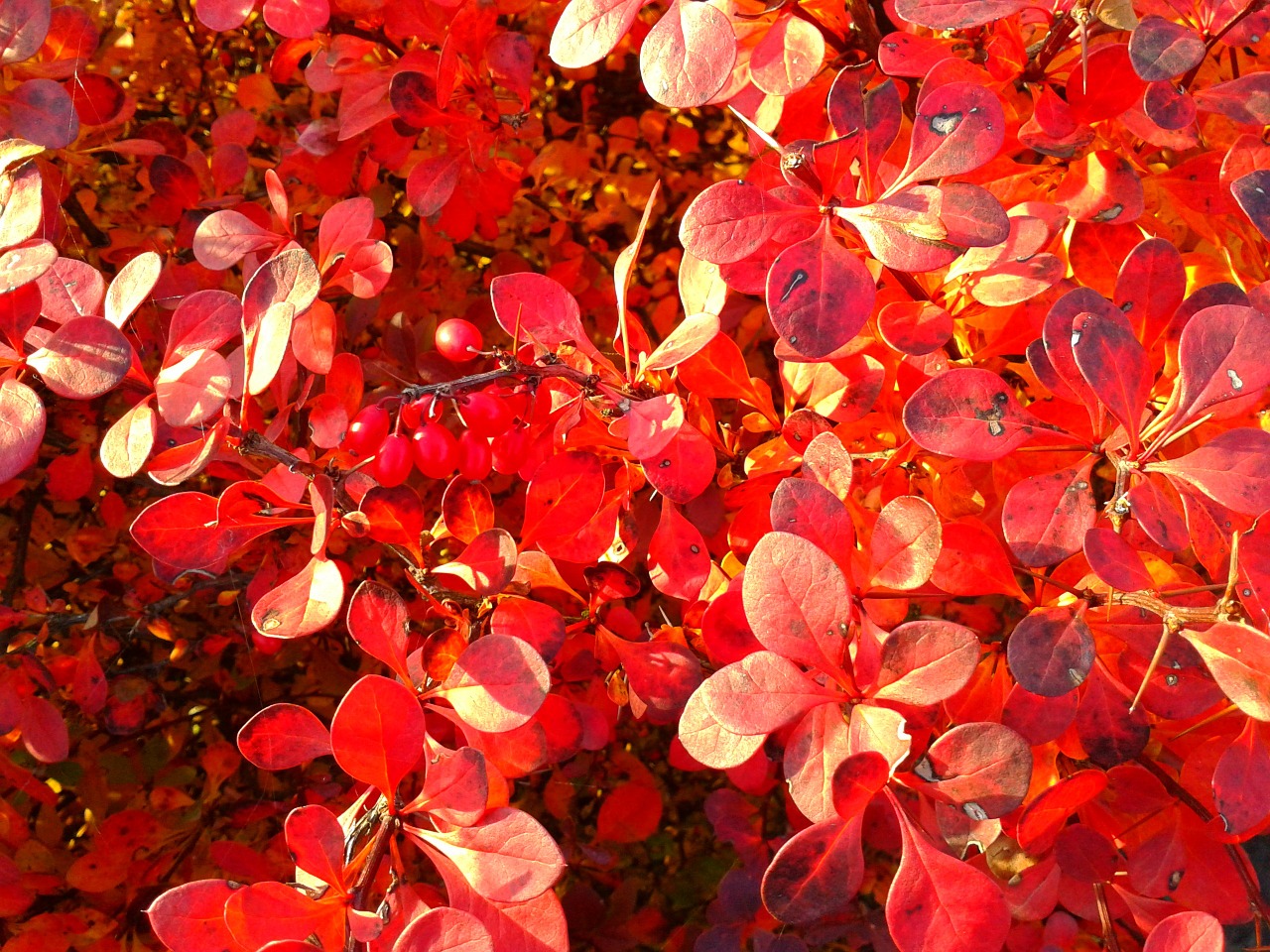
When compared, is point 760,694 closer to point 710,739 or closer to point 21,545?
point 710,739

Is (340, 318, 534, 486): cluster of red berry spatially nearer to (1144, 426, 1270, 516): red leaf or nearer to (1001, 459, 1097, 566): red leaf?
(1001, 459, 1097, 566): red leaf

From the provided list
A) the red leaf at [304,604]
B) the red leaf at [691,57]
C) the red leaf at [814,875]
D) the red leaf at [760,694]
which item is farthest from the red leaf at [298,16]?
the red leaf at [814,875]

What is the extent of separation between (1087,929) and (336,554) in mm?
1027

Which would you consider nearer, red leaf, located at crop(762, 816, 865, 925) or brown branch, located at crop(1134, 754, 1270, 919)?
red leaf, located at crop(762, 816, 865, 925)

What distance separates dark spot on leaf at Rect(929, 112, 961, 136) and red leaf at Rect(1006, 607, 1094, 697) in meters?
0.36

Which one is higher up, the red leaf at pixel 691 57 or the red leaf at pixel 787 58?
the red leaf at pixel 691 57

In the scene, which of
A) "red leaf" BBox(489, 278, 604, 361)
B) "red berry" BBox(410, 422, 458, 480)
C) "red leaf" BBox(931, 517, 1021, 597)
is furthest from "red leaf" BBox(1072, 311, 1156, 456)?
"red berry" BBox(410, 422, 458, 480)

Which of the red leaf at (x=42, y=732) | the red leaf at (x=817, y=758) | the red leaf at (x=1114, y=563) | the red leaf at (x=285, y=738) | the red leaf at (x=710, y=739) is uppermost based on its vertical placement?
the red leaf at (x=1114, y=563)

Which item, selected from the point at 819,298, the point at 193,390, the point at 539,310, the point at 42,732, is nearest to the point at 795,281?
the point at 819,298

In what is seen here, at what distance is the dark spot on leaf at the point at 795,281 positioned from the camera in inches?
27.6

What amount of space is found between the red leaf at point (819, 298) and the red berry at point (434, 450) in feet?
1.01

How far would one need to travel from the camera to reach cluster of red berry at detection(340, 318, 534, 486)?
834 millimetres

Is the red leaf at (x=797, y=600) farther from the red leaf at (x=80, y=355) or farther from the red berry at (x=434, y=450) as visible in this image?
the red leaf at (x=80, y=355)

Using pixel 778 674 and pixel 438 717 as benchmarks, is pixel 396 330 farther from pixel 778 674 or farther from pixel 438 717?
pixel 778 674
